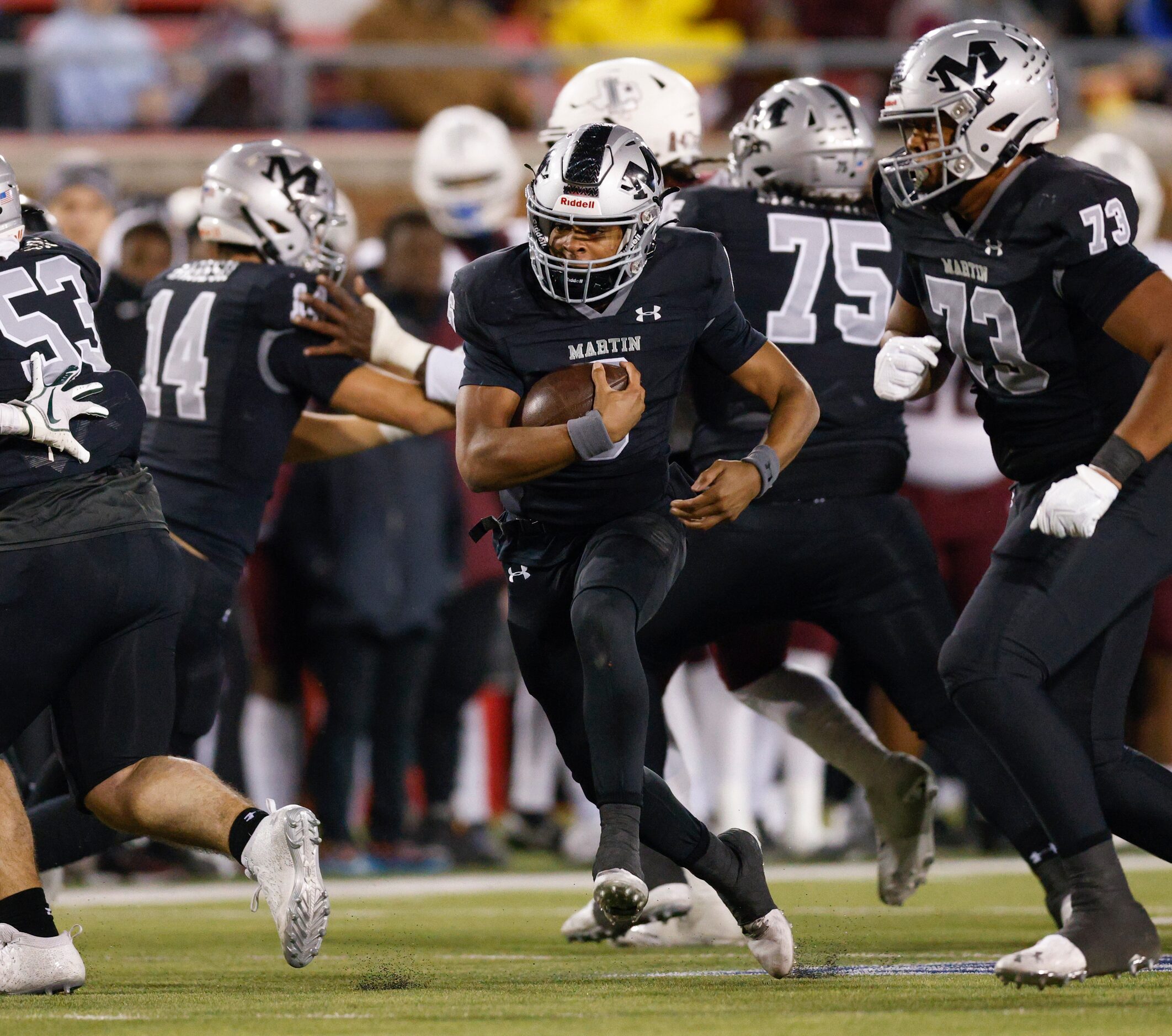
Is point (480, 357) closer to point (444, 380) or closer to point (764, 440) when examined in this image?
point (764, 440)

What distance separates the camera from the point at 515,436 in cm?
458

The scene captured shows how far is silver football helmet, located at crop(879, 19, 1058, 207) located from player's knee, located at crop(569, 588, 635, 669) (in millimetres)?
1103

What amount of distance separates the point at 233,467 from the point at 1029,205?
2.19 meters

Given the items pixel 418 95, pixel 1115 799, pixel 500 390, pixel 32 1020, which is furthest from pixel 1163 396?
pixel 418 95

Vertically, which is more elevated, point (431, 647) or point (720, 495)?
point (720, 495)

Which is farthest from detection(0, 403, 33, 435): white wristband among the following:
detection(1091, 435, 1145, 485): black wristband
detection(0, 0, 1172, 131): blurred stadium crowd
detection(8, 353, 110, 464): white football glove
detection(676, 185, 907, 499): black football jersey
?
detection(0, 0, 1172, 131): blurred stadium crowd

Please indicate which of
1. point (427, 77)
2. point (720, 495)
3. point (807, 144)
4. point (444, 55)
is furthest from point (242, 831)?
point (427, 77)

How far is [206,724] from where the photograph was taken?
18.2 ft

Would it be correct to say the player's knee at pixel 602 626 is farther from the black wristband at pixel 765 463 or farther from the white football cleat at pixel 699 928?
the white football cleat at pixel 699 928

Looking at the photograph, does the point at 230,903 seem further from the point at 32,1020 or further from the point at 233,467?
the point at 32,1020

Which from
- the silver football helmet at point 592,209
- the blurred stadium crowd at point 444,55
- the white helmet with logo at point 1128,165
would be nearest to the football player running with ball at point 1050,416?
the silver football helmet at point 592,209

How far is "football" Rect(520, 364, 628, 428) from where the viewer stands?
4.64m

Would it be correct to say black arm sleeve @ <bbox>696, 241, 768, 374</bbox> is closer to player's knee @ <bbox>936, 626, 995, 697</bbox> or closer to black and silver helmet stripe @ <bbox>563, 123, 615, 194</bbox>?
black and silver helmet stripe @ <bbox>563, 123, 615, 194</bbox>

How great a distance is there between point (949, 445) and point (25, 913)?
4408 millimetres
